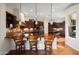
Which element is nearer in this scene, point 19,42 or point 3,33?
point 3,33

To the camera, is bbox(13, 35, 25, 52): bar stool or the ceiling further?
bbox(13, 35, 25, 52): bar stool

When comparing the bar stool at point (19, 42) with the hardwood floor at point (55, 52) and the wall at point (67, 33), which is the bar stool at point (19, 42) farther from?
the wall at point (67, 33)

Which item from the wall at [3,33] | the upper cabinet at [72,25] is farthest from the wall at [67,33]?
the wall at [3,33]

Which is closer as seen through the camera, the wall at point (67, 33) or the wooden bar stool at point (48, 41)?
the wall at point (67, 33)

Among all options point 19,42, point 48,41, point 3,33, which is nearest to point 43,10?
point 48,41

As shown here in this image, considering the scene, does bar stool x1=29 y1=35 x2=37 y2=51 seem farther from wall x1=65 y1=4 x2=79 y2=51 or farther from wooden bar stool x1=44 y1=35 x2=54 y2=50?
wall x1=65 y1=4 x2=79 y2=51

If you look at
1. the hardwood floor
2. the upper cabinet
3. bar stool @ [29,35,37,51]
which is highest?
the upper cabinet

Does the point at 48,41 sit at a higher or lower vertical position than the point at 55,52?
higher

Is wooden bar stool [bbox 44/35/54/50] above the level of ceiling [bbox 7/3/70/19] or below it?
below

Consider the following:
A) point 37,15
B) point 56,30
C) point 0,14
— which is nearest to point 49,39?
point 56,30

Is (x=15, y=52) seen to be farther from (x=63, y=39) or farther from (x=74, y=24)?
(x=74, y=24)

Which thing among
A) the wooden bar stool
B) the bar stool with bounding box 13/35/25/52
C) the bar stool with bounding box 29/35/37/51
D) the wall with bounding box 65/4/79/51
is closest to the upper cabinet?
the wall with bounding box 65/4/79/51

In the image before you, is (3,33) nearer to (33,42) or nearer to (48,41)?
(33,42)

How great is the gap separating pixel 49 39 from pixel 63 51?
1.58 feet
